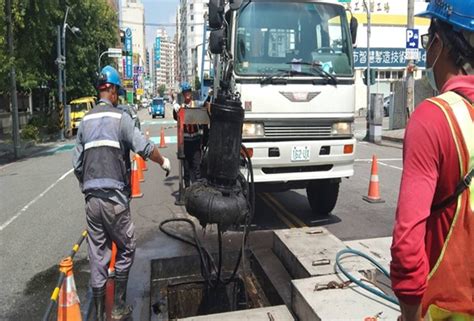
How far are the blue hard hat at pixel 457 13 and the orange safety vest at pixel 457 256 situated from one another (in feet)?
0.81

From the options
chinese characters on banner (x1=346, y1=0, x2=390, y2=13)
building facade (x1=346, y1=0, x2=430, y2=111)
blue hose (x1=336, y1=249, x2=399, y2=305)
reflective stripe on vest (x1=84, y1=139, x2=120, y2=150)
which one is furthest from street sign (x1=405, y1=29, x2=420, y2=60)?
chinese characters on banner (x1=346, y1=0, x2=390, y2=13)

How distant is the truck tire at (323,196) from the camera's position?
7.04 m

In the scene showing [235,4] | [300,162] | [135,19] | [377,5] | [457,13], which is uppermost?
[135,19]

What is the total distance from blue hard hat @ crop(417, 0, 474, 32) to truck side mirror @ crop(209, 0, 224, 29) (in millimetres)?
3167

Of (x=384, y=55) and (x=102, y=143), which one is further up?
(x=384, y=55)

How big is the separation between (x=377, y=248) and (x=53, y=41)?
90.1 ft

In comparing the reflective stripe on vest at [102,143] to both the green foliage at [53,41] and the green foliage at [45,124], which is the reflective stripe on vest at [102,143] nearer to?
the green foliage at [53,41]

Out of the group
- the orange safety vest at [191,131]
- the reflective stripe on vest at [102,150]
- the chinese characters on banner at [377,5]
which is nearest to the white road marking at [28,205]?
the orange safety vest at [191,131]

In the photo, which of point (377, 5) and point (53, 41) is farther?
point (377, 5)

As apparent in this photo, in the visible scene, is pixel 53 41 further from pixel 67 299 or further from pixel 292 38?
pixel 67 299

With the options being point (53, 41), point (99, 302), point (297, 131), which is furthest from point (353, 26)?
point (53, 41)

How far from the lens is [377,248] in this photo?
4.75 meters

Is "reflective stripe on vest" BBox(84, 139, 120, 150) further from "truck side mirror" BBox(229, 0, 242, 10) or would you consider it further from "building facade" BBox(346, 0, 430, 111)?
"building facade" BBox(346, 0, 430, 111)

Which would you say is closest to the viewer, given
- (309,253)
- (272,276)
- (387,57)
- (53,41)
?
(309,253)
